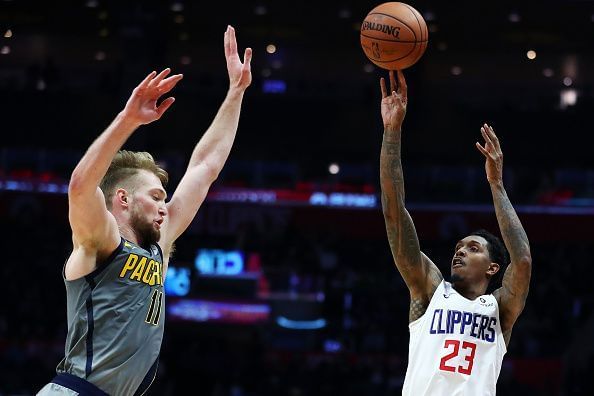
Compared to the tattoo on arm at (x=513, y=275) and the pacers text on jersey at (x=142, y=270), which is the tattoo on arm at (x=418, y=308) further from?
the pacers text on jersey at (x=142, y=270)

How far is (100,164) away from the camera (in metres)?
3.62

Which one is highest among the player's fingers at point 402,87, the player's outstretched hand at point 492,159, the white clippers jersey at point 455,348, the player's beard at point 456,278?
the player's fingers at point 402,87

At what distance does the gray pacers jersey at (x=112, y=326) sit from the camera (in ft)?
12.6

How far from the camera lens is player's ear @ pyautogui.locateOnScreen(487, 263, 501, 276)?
5670 mm

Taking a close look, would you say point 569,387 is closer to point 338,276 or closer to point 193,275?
point 338,276

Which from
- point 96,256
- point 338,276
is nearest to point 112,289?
point 96,256

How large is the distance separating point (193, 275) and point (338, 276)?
338 centimetres

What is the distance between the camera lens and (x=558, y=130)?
985 inches

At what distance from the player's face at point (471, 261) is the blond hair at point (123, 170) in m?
2.03

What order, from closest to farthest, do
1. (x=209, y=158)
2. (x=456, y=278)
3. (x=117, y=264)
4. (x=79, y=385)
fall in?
(x=79, y=385), (x=117, y=264), (x=209, y=158), (x=456, y=278)


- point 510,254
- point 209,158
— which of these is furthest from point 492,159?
point 209,158

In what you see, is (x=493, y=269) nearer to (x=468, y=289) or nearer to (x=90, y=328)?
(x=468, y=289)

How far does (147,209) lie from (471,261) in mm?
2239

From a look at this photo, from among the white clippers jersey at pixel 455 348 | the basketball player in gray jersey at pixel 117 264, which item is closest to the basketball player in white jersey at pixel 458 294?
the white clippers jersey at pixel 455 348
